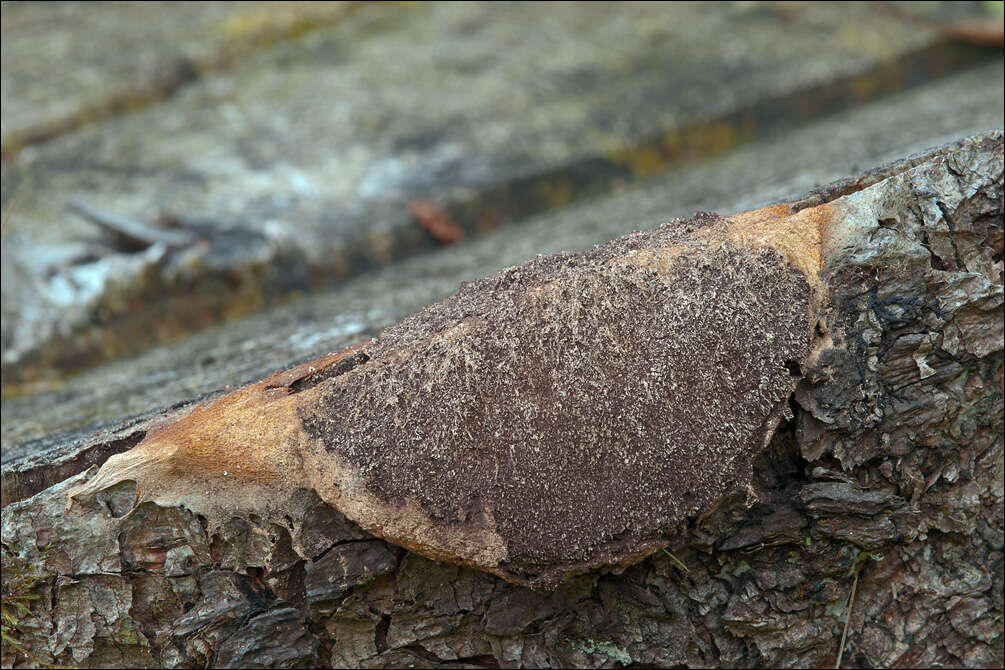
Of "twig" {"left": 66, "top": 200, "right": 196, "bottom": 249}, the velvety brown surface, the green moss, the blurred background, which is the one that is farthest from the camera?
"twig" {"left": 66, "top": 200, "right": 196, "bottom": 249}

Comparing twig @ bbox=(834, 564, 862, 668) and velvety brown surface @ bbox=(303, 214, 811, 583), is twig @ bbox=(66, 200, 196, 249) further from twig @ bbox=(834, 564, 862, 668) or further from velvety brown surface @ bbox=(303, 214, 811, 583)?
twig @ bbox=(834, 564, 862, 668)

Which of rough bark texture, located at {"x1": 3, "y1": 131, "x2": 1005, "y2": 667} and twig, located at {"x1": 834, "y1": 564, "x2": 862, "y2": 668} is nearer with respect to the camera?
rough bark texture, located at {"x1": 3, "y1": 131, "x2": 1005, "y2": 667}

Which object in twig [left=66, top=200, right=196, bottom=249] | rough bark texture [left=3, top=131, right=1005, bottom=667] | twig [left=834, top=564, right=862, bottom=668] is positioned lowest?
twig [left=834, top=564, right=862, bottom=668]

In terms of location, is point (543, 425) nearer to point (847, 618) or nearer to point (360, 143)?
point (847, 618)

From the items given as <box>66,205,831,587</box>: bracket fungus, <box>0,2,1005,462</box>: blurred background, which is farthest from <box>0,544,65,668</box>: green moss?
<box>0,2,1005,462</box>: blurred background

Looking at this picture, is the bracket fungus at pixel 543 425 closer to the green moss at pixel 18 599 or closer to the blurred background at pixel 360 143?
the green moss at pixel 18 599

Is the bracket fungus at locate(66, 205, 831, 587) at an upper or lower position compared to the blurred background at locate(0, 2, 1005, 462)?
lower

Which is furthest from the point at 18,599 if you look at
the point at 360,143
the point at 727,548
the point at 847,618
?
the point at 360,143

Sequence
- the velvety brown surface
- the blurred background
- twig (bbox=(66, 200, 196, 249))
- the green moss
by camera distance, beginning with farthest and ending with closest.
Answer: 1. twig (bbox=(66, 200, 196, 249))
2. the blurred background
3. the green moss
4. the velvety brown surface
